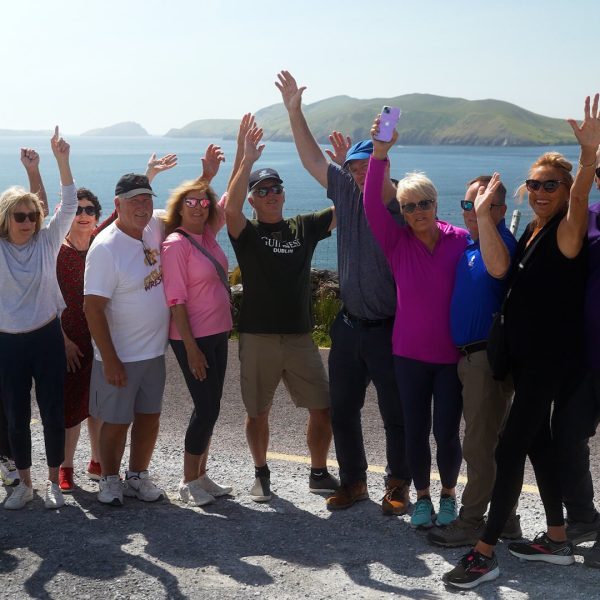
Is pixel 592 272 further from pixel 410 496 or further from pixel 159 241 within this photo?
pixel 159 241

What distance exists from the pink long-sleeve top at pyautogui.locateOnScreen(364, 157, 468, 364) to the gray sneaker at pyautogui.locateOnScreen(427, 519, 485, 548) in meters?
0.99

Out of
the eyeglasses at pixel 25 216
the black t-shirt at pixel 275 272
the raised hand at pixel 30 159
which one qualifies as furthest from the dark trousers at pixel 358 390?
the raised hand at pixel 30 159

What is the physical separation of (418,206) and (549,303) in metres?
1.01

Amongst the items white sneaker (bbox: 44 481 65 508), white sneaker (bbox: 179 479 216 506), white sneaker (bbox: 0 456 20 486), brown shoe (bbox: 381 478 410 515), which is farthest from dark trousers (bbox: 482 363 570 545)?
white sneaker (bbox: 0 456 20 486)

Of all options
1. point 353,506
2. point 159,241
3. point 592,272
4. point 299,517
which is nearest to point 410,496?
point 353,506

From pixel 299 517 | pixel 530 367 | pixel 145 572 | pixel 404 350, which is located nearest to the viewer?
pixel 530 367

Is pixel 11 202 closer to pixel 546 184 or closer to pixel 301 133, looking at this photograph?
pixel 301 133

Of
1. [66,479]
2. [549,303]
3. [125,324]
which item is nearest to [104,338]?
[125,324]

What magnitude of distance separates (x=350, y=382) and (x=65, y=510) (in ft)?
6.94

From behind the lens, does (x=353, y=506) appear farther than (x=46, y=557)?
Yes

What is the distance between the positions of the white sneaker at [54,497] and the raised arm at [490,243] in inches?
128

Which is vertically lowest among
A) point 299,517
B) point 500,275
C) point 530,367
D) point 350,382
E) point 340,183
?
point 299,517

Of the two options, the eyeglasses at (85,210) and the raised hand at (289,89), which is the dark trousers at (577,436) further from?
the eyeglasses at (85,210)

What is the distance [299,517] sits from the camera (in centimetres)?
549
